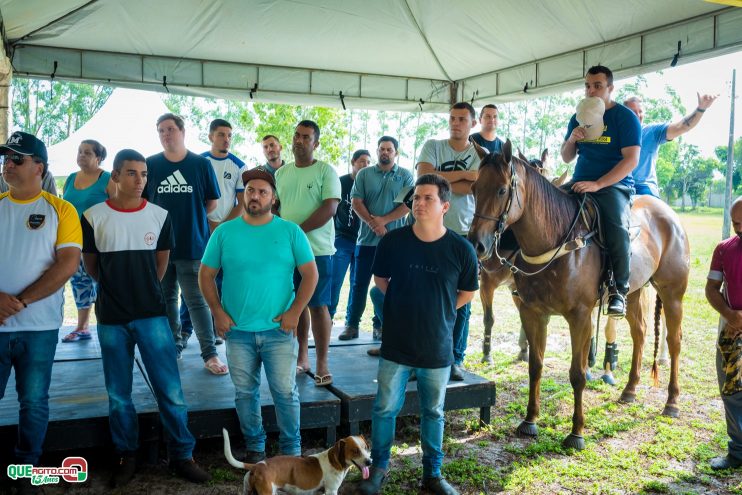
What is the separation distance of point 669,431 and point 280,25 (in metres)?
6.43

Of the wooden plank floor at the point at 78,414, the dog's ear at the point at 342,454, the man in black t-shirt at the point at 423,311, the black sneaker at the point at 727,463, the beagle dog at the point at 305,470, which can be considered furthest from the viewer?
the black sneaker at the point at 727,463

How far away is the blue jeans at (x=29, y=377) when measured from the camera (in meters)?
3.35

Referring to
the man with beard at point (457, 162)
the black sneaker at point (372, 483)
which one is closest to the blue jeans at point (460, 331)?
the man with beard at point (457, 162)

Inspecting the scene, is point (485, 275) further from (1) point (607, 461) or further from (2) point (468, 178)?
(1) point (607, 461)

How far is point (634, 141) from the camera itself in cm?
486

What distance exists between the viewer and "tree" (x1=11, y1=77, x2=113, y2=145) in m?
36.1

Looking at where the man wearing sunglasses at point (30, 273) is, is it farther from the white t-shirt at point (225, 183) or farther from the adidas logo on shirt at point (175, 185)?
the white t-shirt at point (225, 183)

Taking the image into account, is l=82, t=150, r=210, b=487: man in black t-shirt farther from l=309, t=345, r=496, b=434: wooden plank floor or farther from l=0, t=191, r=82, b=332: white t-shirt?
l=309, t=345, r=496, b=434: wooden plank floor

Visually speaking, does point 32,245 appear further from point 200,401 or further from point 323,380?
point 323,380

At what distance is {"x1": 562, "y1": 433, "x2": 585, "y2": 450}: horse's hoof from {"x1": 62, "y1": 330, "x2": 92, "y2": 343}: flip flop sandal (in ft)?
16.4

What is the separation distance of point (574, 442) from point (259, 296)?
9.55 feet

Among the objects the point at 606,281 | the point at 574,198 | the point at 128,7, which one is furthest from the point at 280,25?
the point at 606,281

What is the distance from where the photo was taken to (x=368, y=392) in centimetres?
459

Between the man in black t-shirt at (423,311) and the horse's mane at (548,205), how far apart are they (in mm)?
1283
